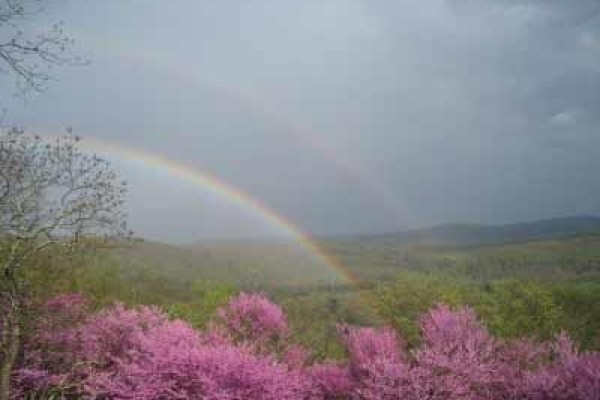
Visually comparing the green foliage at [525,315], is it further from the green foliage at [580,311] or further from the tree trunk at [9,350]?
the tree trunk at [9,350]

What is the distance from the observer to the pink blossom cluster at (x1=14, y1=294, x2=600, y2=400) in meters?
14.8

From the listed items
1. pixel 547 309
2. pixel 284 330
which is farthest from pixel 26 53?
pixel 547 309

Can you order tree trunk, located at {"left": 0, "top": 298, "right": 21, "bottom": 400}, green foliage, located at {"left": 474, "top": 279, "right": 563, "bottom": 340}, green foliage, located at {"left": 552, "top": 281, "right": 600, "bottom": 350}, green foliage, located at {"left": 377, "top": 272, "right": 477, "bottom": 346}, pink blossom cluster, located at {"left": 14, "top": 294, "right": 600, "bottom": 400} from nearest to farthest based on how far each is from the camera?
pink blossom cluster, located at {"left": 14, "top": 294, "right": 600, "bottom": 400} < tree trunk, located at {"left": 0, "top": 298, "right": 21, "bottom": 400} < green foliage, located at {"left": 377, "top": 272, "right": 477, "bottom": 346} < green foliage, located at {"left": 474, "top": 279, "right": 563, "bottom": 340} < green foliage, located at {"left": 552, "top": 281, "right": 600, "bottom": 350}

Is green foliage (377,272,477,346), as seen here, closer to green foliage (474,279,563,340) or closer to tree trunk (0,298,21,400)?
green foliage (474,279,563,340)

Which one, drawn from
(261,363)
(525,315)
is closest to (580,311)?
(525,315)

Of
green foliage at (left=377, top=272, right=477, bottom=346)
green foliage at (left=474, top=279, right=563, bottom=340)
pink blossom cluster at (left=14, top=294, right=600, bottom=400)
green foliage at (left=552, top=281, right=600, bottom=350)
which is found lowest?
green foliage at (left=552, top=281, right=600, bottom=350)

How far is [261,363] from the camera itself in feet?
49.7

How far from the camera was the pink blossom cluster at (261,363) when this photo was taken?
48.5ft

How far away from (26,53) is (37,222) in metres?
8.11

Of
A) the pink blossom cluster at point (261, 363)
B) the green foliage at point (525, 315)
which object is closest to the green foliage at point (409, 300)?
the green foliage at point (525, 315)

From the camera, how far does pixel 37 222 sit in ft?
55.6

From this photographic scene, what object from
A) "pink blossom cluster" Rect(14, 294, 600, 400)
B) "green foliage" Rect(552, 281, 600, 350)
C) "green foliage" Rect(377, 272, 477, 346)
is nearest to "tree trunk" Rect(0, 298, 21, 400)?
"pink blossom cluster" Rect(14, 294, 600, 400)

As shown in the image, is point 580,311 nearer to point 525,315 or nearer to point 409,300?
point 525,315

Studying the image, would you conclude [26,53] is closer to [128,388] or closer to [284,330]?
[128,388]
